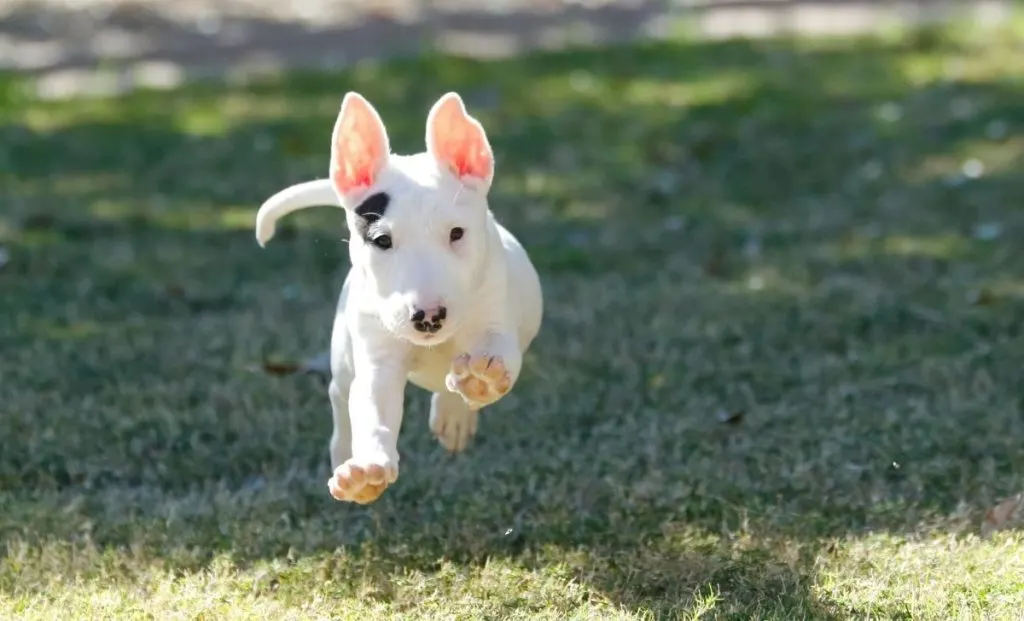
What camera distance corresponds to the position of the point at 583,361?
5.32 meters

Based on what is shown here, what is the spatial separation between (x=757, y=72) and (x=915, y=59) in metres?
1.03

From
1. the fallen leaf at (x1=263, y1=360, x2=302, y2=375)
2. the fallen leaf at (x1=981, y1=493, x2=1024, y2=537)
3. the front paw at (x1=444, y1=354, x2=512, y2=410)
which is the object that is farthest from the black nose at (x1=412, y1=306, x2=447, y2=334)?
the fallen leaf at (x1=263, y1=360, x2=302, y2=375)

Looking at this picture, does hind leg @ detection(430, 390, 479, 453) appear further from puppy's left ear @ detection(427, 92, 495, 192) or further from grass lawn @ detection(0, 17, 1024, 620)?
puppy's left ear @ detection(427, 92, 495, 192)

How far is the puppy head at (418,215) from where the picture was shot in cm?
306

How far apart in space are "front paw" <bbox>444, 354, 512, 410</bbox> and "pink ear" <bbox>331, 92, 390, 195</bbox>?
412mm

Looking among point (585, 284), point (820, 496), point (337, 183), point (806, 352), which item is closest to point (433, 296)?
point (337, 183)

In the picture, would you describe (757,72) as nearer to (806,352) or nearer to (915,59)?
(915,59)

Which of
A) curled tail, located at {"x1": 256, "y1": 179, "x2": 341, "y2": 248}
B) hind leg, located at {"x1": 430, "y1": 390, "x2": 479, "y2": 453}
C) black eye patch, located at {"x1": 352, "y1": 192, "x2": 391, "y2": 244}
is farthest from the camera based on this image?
hind leg, located at {"x1": 430, "y1": 390, "x2": 479, "y2": 453}

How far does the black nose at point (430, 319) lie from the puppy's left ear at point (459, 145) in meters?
0.33

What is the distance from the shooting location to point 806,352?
5.37 metres

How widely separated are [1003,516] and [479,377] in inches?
60.3

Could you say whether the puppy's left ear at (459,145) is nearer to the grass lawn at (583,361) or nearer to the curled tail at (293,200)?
the curled tail at (293,200)

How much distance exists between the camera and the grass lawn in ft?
12.2

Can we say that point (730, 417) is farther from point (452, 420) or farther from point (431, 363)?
point (431, 363)
